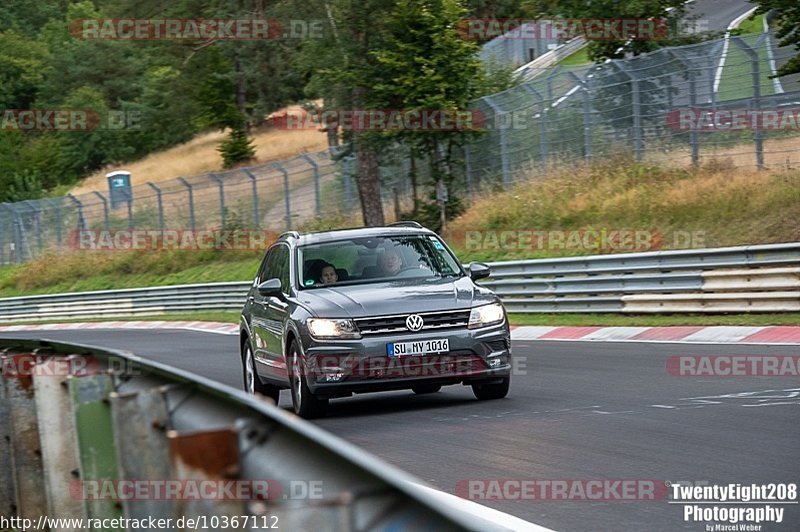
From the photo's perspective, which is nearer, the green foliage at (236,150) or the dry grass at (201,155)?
the green foliage at (236,150)

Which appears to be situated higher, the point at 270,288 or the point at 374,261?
the point at 374,261

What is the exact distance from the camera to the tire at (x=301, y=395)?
11.6 metres

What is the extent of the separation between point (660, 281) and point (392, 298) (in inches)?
375

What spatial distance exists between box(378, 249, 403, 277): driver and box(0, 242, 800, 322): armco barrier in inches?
278

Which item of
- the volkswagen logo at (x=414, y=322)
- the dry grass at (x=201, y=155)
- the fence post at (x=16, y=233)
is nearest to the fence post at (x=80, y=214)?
the fence post at (x=16, y=233)

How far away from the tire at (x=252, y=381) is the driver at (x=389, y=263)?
1732 mm

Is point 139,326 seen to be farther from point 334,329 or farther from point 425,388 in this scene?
point 334,329

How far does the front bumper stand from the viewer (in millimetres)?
11398

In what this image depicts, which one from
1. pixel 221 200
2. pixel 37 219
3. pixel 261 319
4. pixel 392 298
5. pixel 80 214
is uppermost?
pixel 392 298

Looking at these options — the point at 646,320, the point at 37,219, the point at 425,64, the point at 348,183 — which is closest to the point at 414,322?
the point at 646,320

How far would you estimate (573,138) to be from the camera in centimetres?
3031

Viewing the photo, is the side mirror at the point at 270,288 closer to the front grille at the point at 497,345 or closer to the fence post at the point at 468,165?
the front grille at the point at 497,345

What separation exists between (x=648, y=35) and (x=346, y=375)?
78.9ft

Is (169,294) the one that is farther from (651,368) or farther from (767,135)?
(651,368)
